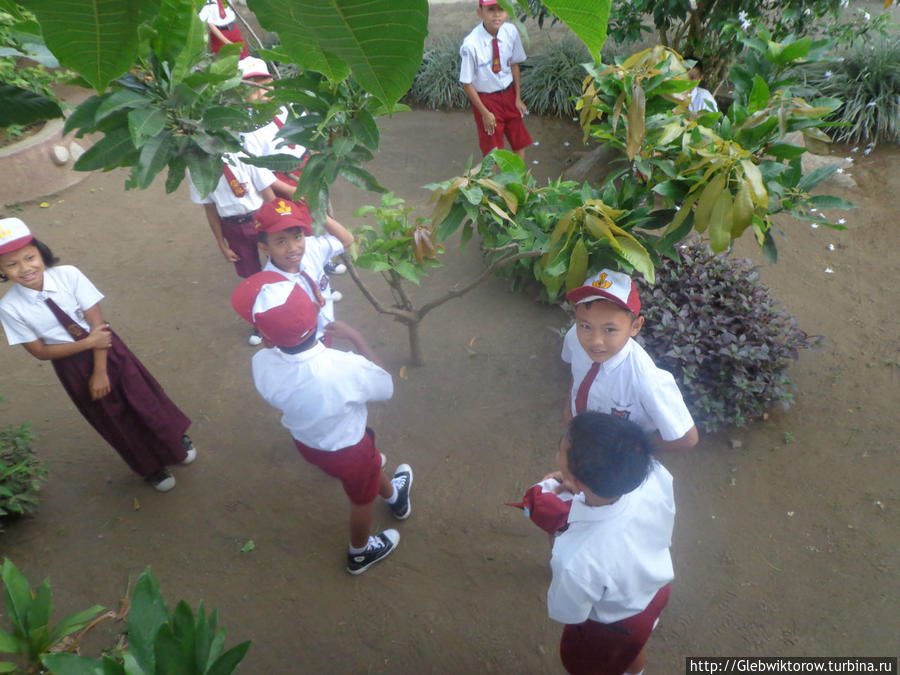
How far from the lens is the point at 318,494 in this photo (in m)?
3.18

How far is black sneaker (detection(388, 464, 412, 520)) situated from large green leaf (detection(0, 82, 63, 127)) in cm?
235

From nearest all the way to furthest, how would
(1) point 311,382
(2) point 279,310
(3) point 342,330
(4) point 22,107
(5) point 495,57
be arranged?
(4) point 22,107 → (2) point 279,310 → (1) point 311,382 → (3) point 342,330 → (5) point 495,57

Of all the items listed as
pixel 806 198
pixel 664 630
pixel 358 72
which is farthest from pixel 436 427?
pixel 358 72

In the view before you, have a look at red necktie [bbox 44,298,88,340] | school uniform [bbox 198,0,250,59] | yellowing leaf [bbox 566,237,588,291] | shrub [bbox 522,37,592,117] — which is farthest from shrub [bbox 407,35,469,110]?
yellowing leaf [bbox 566,237,588,291]

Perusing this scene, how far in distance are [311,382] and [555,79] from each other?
5604 mm

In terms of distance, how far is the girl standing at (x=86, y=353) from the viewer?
2.46 meters

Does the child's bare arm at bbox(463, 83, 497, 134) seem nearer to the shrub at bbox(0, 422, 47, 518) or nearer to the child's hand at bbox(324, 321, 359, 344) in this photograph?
the child's hand at bbox(324, 321, 359, 344)

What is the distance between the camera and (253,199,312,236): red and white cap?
2.60 m

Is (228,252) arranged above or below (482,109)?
below

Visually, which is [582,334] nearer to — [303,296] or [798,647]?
[303,296]

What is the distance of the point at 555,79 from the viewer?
6598mm

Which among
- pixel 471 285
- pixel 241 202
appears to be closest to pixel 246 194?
pixel 241 202

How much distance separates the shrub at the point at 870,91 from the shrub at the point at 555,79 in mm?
2385

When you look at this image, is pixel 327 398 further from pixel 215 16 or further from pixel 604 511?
pixel 215 16
